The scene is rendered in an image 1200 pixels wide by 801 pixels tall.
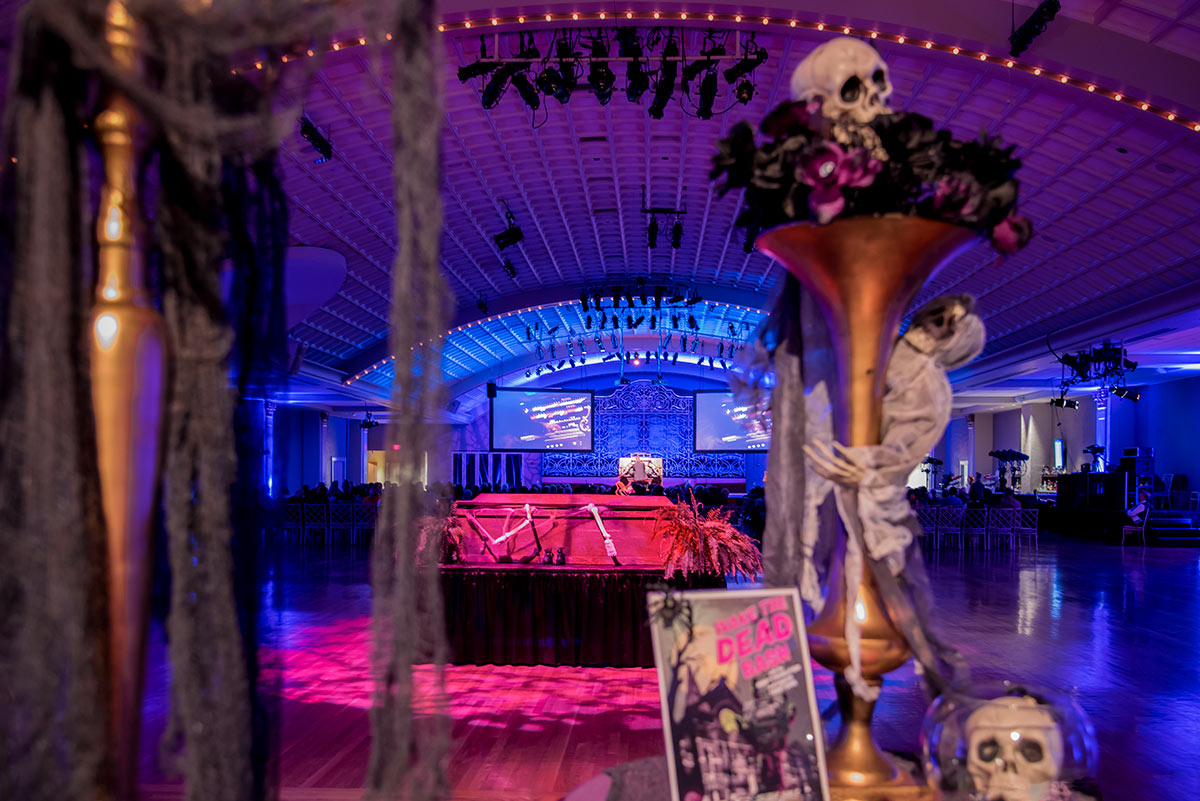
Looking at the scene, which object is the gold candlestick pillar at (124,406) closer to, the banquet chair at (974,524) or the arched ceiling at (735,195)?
the arched ceiling at (735,195)

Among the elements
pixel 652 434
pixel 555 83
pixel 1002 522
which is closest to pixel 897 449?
pixel 555 83

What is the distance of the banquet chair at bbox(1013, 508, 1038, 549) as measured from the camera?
44.3 feet

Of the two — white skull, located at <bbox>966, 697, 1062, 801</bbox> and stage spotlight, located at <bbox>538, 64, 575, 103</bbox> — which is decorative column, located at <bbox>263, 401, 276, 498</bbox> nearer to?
white skull, located at <bbox>966, 697, 1062, 801</bbox>

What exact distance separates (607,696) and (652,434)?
2189 centimetres

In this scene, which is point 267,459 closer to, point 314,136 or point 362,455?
point 314,136

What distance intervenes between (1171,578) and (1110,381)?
9423 millimetres

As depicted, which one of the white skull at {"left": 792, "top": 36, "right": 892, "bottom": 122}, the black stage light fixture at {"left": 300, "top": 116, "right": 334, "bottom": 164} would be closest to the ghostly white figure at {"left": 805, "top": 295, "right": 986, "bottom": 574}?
the white skull at {"left": 792, "top": 36, "right": 892, "bottom": 122}

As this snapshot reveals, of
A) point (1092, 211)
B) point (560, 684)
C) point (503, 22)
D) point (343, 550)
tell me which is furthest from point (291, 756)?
point (1092, 211)

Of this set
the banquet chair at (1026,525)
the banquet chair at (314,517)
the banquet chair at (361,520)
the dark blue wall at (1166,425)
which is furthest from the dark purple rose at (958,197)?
the dark blue wall at (1166,425)

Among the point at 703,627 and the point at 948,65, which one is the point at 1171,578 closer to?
the point at 948,65

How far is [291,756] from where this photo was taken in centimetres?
317

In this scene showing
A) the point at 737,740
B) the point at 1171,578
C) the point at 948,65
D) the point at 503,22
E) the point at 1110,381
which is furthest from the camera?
the point at 1110,381

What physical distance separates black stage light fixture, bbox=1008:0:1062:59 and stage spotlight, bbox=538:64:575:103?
4.22 m

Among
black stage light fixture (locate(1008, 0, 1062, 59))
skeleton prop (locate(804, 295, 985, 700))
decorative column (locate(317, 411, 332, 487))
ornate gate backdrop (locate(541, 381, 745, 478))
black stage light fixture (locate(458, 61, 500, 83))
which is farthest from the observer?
ornate gate backdrop (locate(541, 381, 745, 478))
